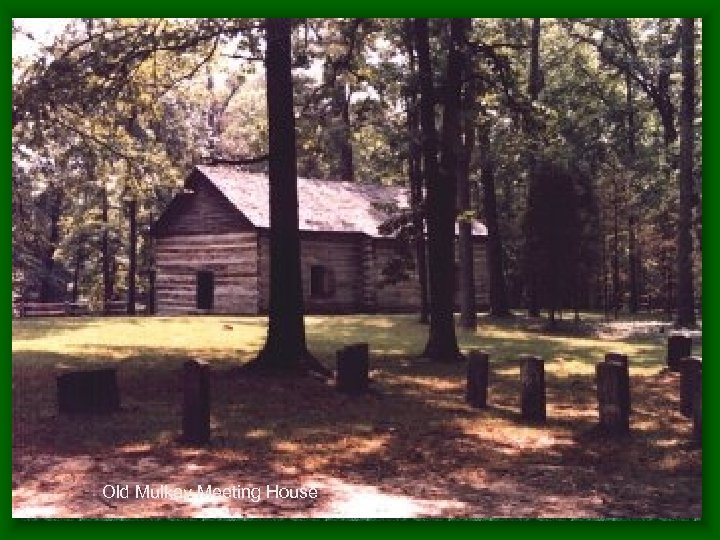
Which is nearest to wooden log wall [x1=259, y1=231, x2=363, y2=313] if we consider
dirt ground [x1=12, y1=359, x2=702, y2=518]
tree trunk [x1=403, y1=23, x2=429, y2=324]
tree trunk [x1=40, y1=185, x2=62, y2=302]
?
tree trunk [x1=403, y1=23, x2=429, y2=324]

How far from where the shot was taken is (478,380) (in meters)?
12.4

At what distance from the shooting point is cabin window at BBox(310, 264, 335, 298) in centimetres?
3650

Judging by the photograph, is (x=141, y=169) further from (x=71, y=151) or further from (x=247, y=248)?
(x=247, y=248)

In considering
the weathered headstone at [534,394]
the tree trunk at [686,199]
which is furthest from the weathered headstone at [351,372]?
the tree trunk at [686,199]

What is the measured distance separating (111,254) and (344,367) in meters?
35.5

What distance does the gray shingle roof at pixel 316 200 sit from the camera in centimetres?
3478

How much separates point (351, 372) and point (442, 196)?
659cm

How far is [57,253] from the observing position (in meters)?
44.4

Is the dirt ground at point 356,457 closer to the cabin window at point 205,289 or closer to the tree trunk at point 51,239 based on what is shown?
the cabin window at point 205,289

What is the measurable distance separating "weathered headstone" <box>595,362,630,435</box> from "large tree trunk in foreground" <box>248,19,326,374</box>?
20.0 ft

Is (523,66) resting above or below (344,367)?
above

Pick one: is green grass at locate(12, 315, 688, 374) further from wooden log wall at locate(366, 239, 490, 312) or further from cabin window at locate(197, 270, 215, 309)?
wooden log wall at locate(366, 239, 490, 312)

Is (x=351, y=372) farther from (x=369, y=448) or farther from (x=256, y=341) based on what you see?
(x=256, y=341)

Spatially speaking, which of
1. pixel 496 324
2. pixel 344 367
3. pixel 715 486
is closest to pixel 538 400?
pixel 344 367
